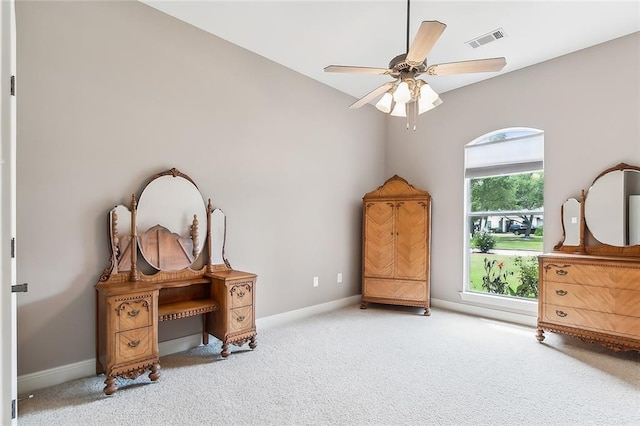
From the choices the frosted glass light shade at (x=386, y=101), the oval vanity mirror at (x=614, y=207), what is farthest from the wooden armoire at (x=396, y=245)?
the frosted glass light shade at (x=386, y=101)

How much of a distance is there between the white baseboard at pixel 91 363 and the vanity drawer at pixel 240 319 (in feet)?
1.57

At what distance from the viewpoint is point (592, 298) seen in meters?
3.03

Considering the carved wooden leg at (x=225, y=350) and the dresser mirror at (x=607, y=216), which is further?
the dresser mirror at (x=607, y=216)

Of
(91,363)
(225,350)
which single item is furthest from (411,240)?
(91,363)

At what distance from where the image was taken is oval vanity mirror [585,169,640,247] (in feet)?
10.4

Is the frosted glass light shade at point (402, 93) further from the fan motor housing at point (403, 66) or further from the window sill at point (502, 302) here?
the window sill at point (502, 302)

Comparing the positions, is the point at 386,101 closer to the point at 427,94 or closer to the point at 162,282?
the point at 427,94

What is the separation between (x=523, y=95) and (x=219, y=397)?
14.3 feet

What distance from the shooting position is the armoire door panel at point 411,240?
4.24m

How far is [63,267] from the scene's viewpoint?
245 centimetres

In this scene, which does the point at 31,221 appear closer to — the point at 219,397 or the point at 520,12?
the point at 219,397

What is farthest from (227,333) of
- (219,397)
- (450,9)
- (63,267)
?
(450,9)

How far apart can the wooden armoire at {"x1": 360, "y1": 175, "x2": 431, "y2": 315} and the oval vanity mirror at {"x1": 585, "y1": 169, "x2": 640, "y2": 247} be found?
1.65 metres

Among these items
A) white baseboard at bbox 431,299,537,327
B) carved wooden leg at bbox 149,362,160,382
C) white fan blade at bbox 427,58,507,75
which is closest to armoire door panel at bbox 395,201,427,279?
white baseboard at bbox 431,299,537,327
